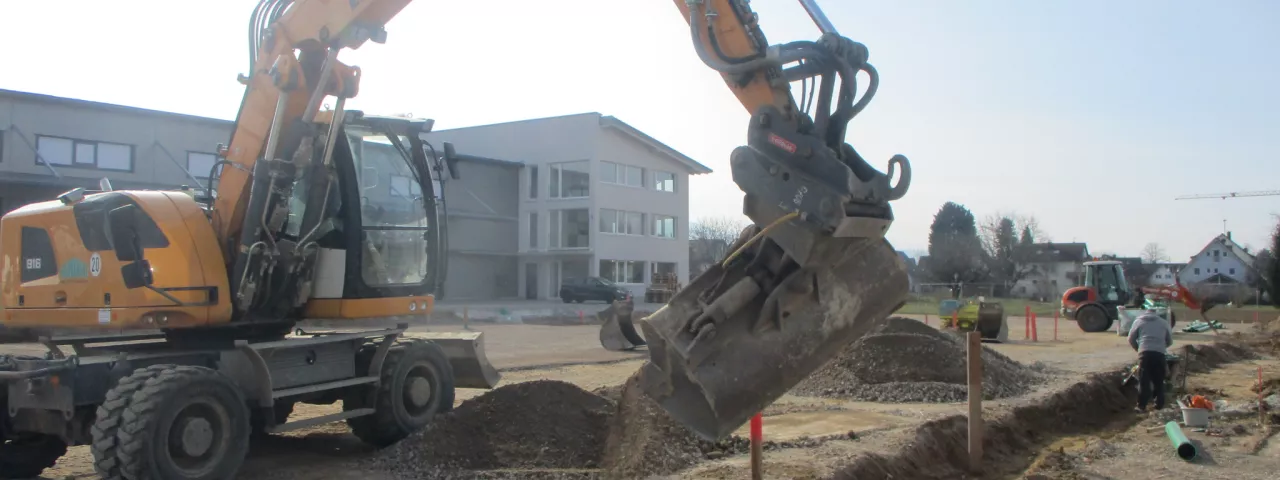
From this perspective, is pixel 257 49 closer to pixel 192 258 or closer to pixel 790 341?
pixel 192 258

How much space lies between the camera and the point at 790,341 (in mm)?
5566

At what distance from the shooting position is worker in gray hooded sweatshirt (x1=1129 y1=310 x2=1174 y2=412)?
1238 cm

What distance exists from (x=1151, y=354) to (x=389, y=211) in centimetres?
923

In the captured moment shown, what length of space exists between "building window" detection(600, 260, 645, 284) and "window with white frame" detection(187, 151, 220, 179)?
20681mm

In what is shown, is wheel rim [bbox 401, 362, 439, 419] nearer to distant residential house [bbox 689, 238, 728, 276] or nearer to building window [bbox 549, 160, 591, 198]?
building window [bbox 549, 160, 591, 198]

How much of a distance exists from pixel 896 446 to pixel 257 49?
6.47 metres

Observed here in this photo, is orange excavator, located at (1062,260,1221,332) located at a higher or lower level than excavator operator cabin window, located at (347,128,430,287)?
lower

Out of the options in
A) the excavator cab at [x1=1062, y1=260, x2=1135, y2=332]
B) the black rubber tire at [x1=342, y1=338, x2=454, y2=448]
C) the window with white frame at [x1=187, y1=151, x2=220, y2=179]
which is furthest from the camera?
the window with white frame at [x1=187, y1=151, x2=220, y2=179]

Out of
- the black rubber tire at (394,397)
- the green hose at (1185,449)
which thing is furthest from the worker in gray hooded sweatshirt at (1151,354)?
the black rubber tire at (394,397)

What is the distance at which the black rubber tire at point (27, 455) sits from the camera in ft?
26.6

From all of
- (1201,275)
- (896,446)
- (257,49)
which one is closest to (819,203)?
(896,446)

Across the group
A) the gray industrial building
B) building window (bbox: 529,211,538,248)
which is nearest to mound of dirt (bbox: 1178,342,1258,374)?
the gray industrial building

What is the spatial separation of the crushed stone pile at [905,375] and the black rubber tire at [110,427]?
8.19 metres

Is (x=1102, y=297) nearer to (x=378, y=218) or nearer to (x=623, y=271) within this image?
(x=378, y=218)
